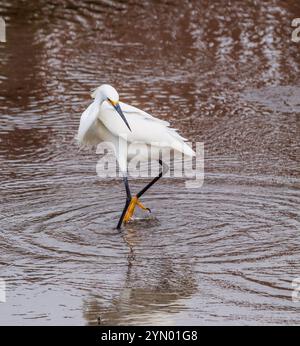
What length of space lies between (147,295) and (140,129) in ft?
6.76

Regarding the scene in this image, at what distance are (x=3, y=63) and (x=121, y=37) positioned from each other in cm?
196

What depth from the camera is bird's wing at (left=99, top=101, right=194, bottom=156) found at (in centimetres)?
821

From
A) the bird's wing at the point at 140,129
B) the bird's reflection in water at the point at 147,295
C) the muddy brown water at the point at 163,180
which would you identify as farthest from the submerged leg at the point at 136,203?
the bird's reflection in water at the point at 147,295

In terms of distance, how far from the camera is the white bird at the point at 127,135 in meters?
8.18

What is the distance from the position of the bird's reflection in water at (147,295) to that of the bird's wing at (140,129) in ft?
3.69

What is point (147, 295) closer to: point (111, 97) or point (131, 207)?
point (131, 207)

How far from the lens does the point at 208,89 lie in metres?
12.1

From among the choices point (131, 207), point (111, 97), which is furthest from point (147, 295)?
point (111, 97)

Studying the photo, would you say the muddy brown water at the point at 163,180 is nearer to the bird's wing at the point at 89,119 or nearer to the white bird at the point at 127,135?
the white bird at the point at 127,135


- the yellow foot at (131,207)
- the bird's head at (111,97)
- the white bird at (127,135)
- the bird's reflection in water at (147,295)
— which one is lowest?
the bird's reflection in water at (147,295)

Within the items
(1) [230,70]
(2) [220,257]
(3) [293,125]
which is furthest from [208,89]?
(2) [220,257]

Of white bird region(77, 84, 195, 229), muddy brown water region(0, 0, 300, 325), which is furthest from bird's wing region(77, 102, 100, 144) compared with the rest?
muddy brown water region(0, 0, 300, 325)

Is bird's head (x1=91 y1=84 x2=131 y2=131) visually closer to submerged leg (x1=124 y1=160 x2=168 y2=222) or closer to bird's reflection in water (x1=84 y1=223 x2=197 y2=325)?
submerged leg (x1=124 y1=160 x2=168 y2=222)

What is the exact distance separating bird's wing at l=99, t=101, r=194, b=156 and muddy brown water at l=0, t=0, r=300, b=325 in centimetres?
60
